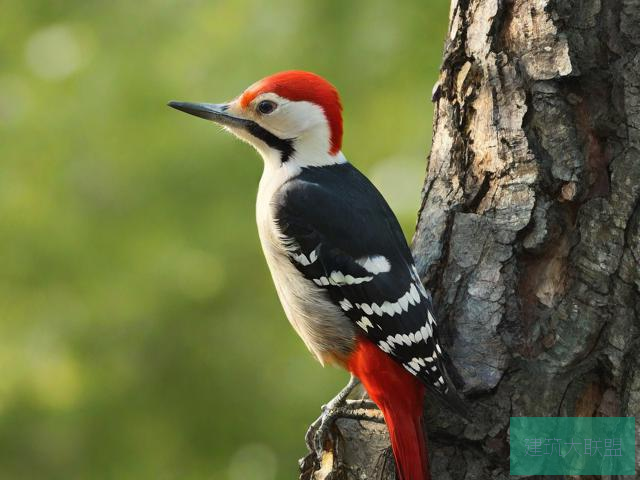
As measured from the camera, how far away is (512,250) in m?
2.86

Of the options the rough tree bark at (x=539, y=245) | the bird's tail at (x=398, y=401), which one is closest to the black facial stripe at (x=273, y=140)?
the rough tree bark at (x=539, y=245)

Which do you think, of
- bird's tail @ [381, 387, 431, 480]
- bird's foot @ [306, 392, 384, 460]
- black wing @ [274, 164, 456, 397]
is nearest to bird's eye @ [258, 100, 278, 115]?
black wing @ [274, 164, 456, 397]

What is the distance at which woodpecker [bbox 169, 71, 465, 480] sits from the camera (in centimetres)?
281

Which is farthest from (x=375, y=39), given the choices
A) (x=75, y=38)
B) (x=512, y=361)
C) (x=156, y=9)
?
(x=512, y=361)

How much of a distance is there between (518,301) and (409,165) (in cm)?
159

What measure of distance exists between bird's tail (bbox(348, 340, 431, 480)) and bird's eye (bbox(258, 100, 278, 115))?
0.96 metres

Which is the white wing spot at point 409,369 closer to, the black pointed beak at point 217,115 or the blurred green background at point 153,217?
the black pointed beak at point 217,115

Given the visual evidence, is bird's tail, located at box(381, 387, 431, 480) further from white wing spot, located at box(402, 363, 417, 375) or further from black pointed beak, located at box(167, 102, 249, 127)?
black pointed beak, located at box(167, 102, 249, 127)

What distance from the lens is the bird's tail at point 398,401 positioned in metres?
2.67

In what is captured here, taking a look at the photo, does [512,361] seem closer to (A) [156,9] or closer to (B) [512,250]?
(B) [512,250]

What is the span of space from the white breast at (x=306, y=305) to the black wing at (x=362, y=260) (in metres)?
0.04

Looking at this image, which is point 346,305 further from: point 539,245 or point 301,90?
point 301,90

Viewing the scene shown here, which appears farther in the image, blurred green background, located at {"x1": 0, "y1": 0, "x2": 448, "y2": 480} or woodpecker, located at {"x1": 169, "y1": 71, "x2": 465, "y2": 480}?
blurred green background, located at {"x1": 0, "y1": 0, "x2": 448, "y2": 480}

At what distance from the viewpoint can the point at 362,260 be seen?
305 cm
